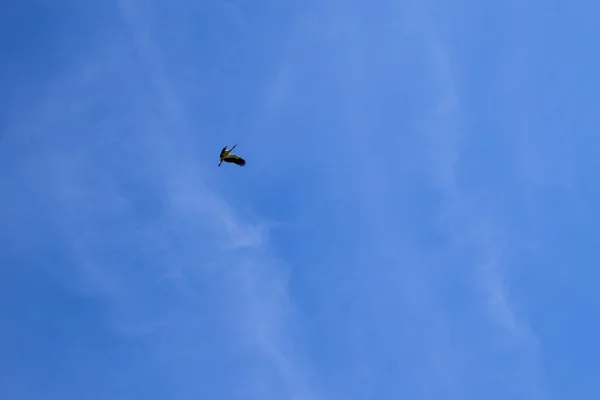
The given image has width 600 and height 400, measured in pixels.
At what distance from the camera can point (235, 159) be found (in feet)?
245
